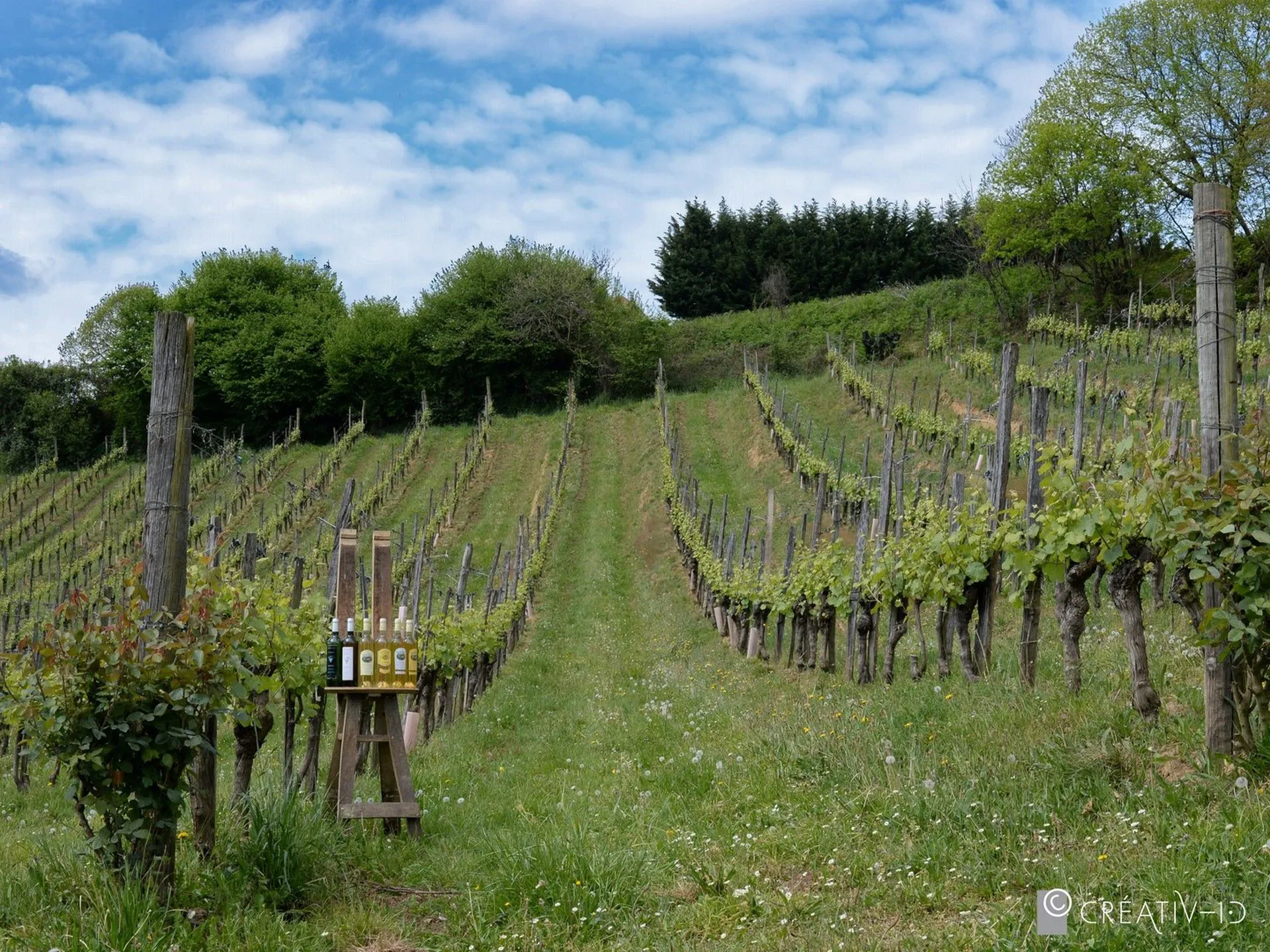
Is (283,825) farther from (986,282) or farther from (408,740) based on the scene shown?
(986,282)

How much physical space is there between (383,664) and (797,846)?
3.01 m

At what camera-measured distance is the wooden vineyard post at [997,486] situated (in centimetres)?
842

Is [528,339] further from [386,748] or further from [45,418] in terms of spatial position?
[386,748]

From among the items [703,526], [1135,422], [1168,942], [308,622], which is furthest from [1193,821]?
[703,526]

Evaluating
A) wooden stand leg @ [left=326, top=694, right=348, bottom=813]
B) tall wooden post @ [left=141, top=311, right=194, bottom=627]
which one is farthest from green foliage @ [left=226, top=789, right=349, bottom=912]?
tall wooden post @ [left=141, top=311, right=194, bottom=627]

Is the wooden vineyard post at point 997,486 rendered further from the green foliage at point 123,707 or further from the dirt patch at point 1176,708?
the green foliage at point 123,707

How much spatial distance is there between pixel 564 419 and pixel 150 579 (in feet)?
128

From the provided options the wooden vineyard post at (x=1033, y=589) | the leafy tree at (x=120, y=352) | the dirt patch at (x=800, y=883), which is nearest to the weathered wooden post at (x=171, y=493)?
the dirt patch at (x=800, y=883)

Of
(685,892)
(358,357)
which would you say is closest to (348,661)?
(685,892)

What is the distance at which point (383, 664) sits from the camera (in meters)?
6.97

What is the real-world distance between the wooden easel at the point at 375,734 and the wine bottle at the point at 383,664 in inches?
2.0

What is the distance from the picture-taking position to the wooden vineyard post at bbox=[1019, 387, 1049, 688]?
770 cm

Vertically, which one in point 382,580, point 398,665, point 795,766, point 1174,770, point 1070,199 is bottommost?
point 795,766

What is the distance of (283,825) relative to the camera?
5.41 meters
